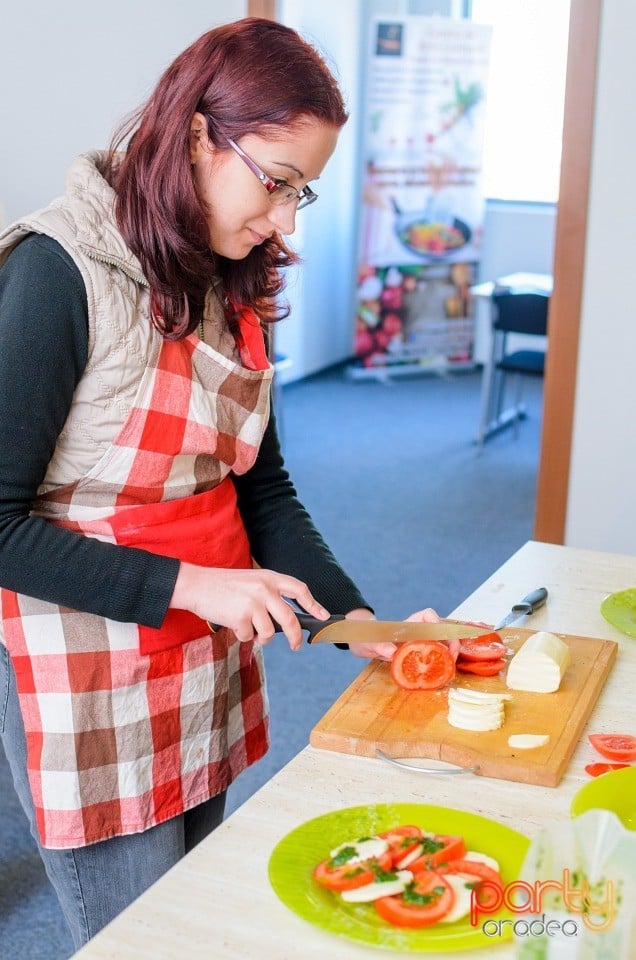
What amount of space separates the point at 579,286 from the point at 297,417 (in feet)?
9.81

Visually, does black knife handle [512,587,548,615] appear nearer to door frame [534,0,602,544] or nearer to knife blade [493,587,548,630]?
knife blade [493,587,548,630]

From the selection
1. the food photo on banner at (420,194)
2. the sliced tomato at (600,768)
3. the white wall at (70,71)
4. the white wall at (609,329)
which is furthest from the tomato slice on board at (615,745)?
the food photo on banner at (420,194)

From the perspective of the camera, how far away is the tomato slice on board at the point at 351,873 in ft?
2.99

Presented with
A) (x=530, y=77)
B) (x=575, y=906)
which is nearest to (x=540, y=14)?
(x=530, y=77)

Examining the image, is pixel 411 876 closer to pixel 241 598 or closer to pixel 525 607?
pixel 241 598

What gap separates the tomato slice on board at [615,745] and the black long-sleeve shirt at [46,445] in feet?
1.57

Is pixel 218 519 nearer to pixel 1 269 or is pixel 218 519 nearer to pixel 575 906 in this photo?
pixel 1 269

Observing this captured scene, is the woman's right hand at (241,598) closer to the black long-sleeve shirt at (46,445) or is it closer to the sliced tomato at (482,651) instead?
the black long-sleeve shirt at (46,445)

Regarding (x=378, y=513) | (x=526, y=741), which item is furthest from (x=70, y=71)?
(x=526, y=741)

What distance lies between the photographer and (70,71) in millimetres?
3488

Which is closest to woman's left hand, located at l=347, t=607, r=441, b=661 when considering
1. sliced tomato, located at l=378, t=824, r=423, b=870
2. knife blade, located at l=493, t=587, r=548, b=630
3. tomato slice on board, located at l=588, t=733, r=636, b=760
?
knife blade, located at l=493, t=587, r=548, b=630

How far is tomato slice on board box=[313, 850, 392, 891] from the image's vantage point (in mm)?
910

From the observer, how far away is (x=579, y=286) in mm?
3117

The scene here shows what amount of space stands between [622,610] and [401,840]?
725 mm
